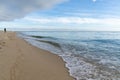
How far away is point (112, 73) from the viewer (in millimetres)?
8727

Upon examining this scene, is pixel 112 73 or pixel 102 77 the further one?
pixel 112 73

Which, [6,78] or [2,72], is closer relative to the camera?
[6,78]

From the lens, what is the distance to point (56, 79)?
22.7 feet

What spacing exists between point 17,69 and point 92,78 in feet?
12.5

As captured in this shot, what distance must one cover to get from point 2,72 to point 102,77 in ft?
16.3

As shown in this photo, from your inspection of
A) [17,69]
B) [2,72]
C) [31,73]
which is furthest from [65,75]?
[2,72]

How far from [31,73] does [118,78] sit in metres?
4.48

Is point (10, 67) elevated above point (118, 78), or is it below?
above

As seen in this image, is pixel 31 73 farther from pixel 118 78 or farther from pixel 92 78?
pixel 118 78

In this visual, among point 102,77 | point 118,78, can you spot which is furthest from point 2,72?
point 118,78

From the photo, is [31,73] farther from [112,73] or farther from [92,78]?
[112,73]

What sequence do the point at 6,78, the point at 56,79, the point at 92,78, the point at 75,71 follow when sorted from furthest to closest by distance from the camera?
the point at 75,71 → the point at 92,78 → the point at 56,79 → the point at 6,78

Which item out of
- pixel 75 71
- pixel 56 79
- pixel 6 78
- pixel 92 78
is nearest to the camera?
pixel 6 78

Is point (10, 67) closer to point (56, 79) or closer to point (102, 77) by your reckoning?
point (56, 79)
